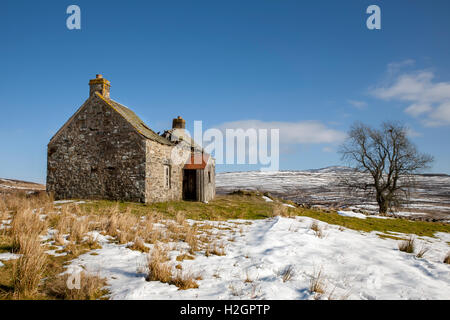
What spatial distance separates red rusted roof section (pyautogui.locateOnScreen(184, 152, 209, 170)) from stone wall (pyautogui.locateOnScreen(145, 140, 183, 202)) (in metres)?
0.69

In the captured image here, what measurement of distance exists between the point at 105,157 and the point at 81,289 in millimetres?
13207

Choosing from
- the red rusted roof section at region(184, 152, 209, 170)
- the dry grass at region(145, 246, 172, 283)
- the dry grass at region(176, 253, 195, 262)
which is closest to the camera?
the dry grass at region(145, 246, 172, 283)

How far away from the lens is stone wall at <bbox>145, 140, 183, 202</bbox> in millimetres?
15461

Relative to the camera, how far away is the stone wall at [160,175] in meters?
15.5

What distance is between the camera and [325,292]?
4.52m

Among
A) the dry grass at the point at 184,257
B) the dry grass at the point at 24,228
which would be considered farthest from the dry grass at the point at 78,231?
the dry grass at the point at 184,257

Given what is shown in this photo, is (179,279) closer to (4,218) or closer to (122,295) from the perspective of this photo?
(122,295)

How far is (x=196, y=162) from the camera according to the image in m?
19.5

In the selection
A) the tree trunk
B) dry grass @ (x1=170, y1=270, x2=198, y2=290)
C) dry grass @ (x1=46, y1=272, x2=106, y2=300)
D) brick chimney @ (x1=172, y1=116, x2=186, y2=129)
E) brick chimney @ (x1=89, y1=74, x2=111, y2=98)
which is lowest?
the tree trunk

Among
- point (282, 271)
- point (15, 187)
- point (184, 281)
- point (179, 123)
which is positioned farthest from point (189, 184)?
point (15, 187)

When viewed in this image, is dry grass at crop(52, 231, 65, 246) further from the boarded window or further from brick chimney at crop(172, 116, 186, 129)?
brick chimney at crop(172, 116, 186, 129)

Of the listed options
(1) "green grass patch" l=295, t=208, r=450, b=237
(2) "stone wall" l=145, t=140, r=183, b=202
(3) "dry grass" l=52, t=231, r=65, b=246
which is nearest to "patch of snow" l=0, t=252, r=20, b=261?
(3) "dry grass" l=52, t=231, r=65, b=246
